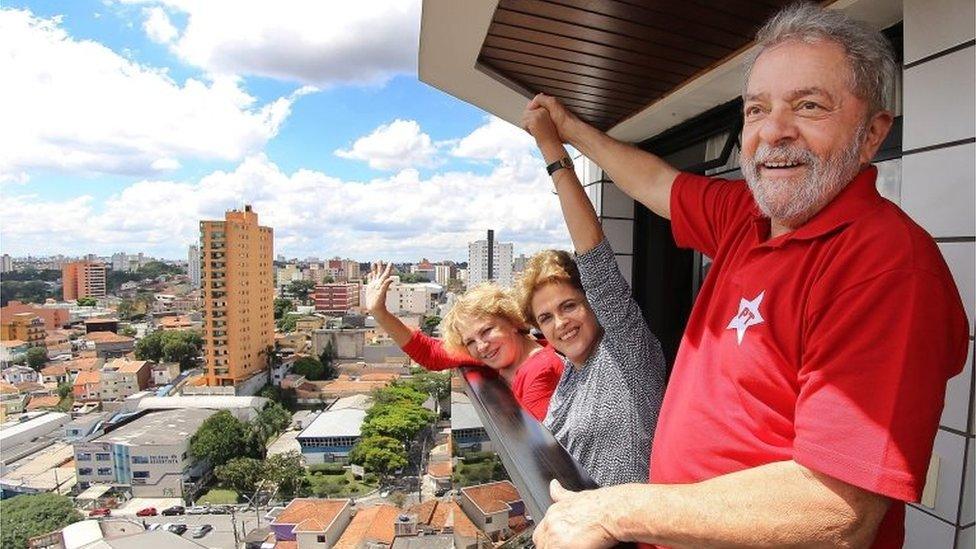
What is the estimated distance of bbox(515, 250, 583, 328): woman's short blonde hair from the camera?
132 cm

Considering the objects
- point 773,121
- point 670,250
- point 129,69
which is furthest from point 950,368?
point 129,69

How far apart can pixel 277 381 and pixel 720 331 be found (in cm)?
4387

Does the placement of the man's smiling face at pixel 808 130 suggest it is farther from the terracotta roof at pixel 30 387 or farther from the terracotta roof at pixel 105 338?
the terracotta roof at pixel 105 338

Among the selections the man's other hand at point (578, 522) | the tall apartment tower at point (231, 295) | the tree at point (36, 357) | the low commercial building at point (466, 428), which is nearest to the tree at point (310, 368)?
the tall apartment tower at point (231, 295)

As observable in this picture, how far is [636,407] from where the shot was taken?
104 centimetres

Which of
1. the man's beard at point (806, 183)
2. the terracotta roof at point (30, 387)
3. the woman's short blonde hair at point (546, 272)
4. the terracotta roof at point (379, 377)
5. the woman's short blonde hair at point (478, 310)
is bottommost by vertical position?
the terracotta roof at point (379, 377)

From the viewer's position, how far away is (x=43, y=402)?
32.4 m

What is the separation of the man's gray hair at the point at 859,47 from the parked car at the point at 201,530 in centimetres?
3100

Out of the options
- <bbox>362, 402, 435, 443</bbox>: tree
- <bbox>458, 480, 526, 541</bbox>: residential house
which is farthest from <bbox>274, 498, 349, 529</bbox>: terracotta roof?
<bbox>458, 480, 526, 541</bbox>: residential house

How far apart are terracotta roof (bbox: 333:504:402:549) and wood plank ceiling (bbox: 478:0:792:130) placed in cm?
2131

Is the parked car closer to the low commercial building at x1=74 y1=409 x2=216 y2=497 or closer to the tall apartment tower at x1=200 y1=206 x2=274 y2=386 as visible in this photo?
the low commercial building at x1=74 y1=409 x2=216 y2=497

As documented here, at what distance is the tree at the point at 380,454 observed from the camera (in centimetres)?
2994

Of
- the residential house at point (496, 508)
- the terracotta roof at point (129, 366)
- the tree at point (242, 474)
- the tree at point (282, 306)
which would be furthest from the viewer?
Answer: the tree at point (282, 306)

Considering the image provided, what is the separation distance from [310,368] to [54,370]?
16.2 m
